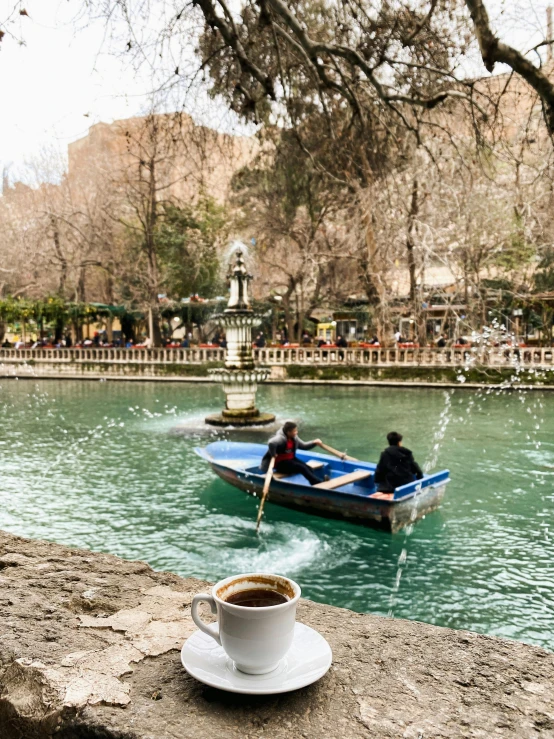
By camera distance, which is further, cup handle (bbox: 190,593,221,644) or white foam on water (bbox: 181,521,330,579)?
white foam on water (bbox: 181,521,330,579)

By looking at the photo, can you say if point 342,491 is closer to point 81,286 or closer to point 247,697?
point 247,697

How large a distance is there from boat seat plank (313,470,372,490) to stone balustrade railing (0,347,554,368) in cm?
1703

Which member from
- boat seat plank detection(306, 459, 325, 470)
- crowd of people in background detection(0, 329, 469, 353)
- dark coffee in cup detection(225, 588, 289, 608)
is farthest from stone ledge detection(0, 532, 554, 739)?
crowd of people in background detection(0, 329, 469, 353)

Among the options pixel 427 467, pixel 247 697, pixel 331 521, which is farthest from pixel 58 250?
pixel 247 697

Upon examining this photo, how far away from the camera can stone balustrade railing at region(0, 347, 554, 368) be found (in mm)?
24953

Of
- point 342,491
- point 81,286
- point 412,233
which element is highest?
point 412,233

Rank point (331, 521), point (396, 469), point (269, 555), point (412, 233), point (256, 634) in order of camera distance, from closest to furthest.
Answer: point (256, 634) → point (269, 555) → point (396, 469) → point (331, 521) → point (412, 233)

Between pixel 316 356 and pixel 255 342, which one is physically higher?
pixel 255 342

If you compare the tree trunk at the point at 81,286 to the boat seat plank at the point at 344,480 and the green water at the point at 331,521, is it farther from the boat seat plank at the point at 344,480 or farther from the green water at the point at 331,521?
the boat seat plank at the point at 344,480

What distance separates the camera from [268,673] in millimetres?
1465

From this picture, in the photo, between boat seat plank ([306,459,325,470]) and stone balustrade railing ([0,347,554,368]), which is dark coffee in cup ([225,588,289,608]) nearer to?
boat seat plank ([306,459,325,470])

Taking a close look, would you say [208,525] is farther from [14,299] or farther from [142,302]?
[14,299]

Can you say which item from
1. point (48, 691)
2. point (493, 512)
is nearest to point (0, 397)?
point (493, 512)

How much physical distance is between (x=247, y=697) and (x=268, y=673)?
0.09m
